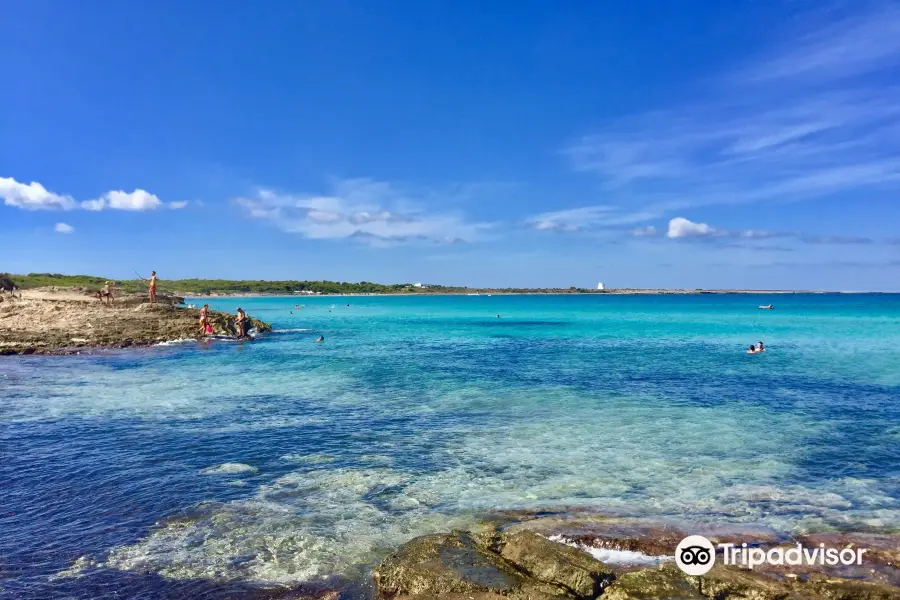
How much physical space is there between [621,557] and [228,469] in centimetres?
965

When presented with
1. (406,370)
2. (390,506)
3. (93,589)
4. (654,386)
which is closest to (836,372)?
(654,386)

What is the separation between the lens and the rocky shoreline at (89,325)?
40.0m

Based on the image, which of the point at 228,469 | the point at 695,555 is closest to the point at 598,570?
the point at 695,555

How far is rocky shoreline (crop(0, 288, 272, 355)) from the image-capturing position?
4000 centimetres

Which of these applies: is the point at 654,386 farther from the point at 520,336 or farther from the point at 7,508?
the point at 520,336

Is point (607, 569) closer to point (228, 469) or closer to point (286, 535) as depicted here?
point (286, 535)

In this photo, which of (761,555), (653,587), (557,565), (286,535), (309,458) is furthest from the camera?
A: (309,458)

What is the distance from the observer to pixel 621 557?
926 cm

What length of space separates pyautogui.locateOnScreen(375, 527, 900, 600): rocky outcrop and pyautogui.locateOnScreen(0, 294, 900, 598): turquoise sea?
1384 millimetres

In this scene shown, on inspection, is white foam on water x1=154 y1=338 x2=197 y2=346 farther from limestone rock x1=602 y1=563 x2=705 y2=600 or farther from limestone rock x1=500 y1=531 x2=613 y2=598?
limestone rock x1=602 y1=563 x2=705 y2=600

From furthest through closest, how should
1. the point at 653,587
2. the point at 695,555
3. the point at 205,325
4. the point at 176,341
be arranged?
the point at 205,325 → the point at 176,341 → the point at 695,555 → the point at 653,587

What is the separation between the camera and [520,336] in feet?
197

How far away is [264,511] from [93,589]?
349 cm

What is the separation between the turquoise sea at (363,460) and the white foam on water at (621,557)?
6.29 ft
